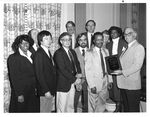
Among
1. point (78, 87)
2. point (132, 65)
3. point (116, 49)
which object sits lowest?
point (78, 87)

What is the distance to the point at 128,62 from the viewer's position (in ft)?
10.2

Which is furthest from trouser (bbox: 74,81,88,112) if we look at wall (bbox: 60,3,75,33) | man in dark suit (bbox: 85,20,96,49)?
wall (bbox: 60,3,75,33)

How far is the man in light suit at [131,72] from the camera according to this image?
300cm

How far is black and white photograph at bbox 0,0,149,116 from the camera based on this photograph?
9.43 ft

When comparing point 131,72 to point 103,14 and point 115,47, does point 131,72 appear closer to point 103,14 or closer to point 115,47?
point 115,47

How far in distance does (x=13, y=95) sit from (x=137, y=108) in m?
1.84

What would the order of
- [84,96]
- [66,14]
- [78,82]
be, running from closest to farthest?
[78,82] → [84,96] → [66,14]

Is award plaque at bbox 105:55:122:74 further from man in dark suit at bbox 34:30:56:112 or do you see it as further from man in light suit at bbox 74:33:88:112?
man in dark suit at bbox 34:30:56:112

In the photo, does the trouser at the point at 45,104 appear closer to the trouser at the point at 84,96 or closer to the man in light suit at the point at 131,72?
the trouser at the point at 84,96

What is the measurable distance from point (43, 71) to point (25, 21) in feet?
3.75

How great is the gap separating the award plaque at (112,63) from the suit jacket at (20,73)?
3.91 feet

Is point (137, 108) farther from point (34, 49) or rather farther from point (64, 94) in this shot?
point (34, 49)

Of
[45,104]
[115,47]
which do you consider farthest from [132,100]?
[45,104]

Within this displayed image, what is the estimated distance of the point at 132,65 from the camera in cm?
304
